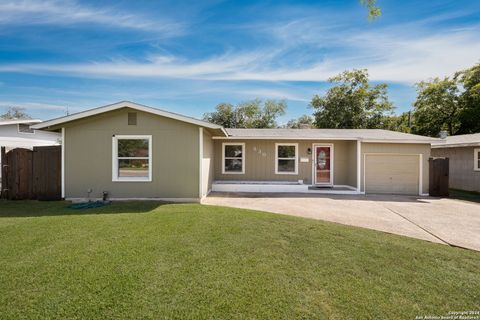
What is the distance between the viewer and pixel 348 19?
8.03 m

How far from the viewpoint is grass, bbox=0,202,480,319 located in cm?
285

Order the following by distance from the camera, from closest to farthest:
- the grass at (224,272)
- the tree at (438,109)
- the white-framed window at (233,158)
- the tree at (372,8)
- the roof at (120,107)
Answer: the grass at (224,272) < the tree at (372,8) < the roof at (120,107) < the white-framed window at (233,158) < the tree at (438,109)

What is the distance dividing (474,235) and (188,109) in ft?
95.0

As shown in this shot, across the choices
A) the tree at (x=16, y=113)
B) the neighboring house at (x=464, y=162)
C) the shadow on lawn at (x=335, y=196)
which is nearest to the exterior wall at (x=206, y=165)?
the shadow on lawn at (x=335, y=196)

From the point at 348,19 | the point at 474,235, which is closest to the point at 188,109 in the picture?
the point at 348,19

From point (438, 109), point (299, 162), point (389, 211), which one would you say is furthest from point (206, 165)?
point (438, 109)

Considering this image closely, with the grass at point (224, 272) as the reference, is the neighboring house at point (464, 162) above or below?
above

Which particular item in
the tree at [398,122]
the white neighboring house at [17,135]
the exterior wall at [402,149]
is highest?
the tree at [398,122]

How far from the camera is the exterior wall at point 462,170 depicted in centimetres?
1285

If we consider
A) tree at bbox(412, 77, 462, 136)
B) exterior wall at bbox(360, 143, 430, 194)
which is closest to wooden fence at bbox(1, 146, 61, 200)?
exterior wall at bbox(360, 143, 430, 194)

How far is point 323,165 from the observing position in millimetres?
12648

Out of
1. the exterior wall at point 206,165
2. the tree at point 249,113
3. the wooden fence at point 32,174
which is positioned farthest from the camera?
the tree at point 249,113

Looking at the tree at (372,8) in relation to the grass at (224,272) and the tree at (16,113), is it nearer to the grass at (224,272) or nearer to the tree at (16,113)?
the grass at (224,272)

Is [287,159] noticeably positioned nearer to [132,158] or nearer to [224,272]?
[132,158]
